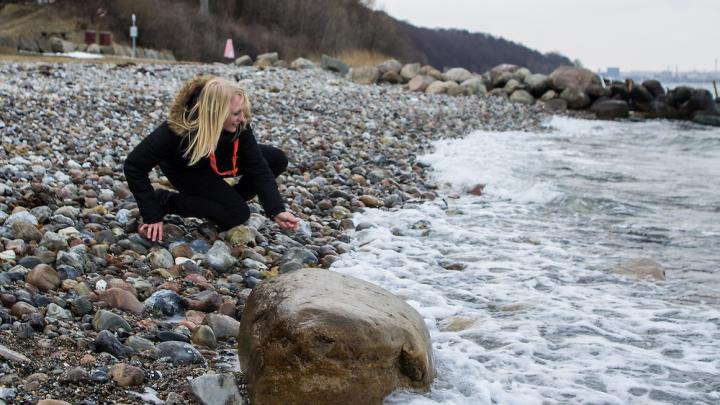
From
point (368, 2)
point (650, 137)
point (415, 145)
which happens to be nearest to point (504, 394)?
point (415, 145)

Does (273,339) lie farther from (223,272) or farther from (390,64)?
(390,64)

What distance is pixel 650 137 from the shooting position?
18.3 metres

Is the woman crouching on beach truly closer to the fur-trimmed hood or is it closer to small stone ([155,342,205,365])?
the fur-trimmed hood

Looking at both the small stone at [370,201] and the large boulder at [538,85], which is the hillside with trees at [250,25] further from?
the small stone at [370,201]

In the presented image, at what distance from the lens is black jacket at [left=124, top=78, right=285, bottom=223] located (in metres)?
4.77

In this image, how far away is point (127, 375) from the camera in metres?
2.95

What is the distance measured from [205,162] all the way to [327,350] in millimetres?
2478

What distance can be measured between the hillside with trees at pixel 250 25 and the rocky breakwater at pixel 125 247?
19.8 meters

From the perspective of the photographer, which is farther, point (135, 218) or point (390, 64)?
point (390, 64)

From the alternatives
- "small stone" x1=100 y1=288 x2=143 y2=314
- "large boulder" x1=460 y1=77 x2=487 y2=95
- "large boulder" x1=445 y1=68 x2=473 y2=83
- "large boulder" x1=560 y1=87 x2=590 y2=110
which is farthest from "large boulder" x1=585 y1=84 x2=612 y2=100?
"small stone" x1=100 y1=288 x2=143 y2=314

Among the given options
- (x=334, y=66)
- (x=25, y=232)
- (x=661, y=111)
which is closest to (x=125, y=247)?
(x=25, y=232)

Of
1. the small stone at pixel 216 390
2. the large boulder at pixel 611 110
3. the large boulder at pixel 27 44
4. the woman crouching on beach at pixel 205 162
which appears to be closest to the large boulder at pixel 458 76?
the large boulder at pixel 611 110

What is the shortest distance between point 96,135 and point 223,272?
13.4ft

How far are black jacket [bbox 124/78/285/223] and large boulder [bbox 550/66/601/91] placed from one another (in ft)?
70.6
